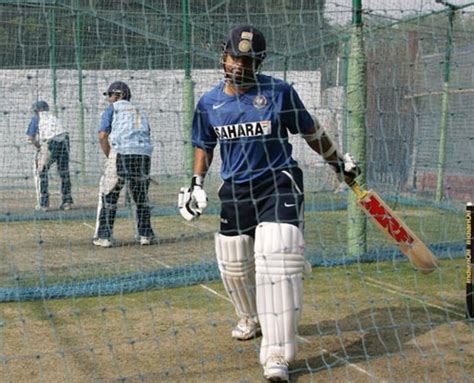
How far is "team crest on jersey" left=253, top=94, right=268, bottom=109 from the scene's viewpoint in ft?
14.9

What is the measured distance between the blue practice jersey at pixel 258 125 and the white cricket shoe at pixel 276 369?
1067mm

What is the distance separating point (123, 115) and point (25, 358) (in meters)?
4.08

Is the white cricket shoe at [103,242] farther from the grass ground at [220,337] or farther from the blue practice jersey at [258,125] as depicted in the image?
the blue practice jersey at [258,125]

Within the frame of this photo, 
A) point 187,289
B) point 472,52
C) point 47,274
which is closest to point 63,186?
point 47,274

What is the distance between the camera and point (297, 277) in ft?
14.5

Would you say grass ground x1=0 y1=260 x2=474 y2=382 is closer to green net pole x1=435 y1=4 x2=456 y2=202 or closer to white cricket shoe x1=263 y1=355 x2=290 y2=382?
white cricket shoe x1=263 y1=355 x2=290 y2=382

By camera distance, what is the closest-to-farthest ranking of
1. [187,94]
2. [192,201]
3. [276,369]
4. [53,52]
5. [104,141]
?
[276,369] < [192,201] < [104,141] < [53,52] < [187,94]

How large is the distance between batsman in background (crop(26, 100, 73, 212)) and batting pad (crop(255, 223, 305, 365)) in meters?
5.90

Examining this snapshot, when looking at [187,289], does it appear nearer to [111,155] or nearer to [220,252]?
[220,252]

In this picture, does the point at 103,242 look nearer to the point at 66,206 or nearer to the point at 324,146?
the point at 66,206

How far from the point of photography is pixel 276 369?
4254 millimetres

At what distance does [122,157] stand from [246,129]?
13.6ft

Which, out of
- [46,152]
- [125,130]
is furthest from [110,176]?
[46,152]

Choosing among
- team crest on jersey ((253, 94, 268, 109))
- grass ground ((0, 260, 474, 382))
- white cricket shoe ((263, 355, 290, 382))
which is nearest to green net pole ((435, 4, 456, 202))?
grass ground ((0, 260, 474, 382))
